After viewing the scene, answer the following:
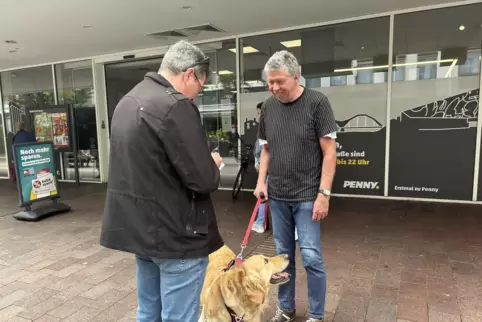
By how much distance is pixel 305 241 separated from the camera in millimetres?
2445

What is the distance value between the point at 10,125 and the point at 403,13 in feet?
36.8

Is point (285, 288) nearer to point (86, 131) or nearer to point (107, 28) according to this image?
point (107, 28)

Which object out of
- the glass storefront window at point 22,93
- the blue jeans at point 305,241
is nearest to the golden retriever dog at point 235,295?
the blue jeans at point 305,241

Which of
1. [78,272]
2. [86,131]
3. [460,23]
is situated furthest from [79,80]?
[460,23]

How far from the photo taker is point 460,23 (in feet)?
19.4

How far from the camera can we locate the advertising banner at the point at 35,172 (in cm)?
598

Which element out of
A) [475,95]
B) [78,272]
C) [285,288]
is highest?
[475,95]

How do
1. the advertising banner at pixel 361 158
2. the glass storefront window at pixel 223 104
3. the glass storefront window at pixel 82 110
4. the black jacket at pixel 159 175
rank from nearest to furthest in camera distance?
the black jacket at pixel 159 175
the advertising banner at pixel 361 158
the glass storefront window at pixel 223 104
the glass storefront window at pixel 82 110

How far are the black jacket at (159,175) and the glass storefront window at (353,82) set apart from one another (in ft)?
18.6

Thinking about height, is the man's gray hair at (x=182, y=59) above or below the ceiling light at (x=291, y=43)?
below

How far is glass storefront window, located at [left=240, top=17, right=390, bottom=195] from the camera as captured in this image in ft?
21.4

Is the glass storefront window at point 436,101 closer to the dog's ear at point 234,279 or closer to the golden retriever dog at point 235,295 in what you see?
the golden retriever dog at point 235,295

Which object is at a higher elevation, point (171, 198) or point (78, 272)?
point (171, 198)

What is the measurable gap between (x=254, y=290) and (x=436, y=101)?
5.60 m
